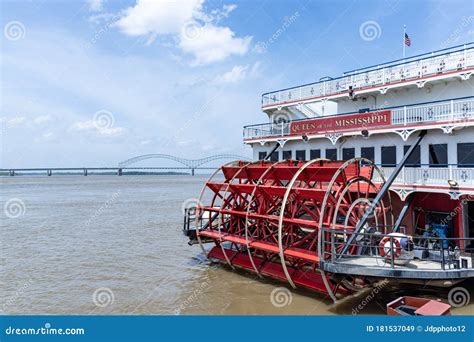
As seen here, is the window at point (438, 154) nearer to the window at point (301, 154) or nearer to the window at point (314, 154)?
the window at point (314, 154)

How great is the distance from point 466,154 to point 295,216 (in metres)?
5.15

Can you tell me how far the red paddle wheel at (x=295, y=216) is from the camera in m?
10.5

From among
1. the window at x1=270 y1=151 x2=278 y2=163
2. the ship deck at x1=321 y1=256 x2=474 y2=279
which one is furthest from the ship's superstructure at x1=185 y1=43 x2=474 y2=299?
the window at x1=270 y1=151 x2=278 y2=163

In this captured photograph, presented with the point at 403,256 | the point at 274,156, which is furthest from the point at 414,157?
the point at 274,156

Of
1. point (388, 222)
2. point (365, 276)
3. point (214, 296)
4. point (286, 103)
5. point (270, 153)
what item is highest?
point (286, 103)

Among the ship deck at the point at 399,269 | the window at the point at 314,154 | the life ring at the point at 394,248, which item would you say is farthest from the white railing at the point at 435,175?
the window at the point at 314,154

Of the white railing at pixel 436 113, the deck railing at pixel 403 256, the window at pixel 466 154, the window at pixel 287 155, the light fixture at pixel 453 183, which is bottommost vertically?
the deck railing at pixel 403 256

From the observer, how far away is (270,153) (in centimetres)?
1672

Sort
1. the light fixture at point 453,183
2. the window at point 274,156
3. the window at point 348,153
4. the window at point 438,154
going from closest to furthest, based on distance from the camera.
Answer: the light fixture at point 453,183 < the window at point 438,154 < the window at point 348,153 < the window at point 274,156

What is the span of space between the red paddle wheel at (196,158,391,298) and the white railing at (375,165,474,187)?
72 cm

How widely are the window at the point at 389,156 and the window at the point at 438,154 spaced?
118 centimetres

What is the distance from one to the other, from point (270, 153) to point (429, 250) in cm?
856
